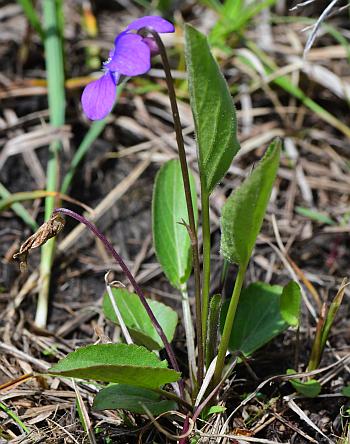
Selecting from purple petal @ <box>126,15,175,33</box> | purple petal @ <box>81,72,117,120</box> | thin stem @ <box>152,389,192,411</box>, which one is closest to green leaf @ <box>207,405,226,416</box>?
thin stem @ <box>152,389,192,411</box>

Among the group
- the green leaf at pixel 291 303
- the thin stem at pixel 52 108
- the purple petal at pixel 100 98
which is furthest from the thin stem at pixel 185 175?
the thin stem at pixel 52 108

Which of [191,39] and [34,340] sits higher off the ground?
[191,39]

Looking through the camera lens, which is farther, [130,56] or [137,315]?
[137,315]

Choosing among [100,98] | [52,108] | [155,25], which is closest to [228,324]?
[100,98]

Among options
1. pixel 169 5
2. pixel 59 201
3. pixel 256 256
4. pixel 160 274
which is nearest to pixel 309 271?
pixel 256 256

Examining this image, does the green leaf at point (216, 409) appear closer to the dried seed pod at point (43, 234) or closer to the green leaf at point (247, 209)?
the green leaf at point (247, 209)

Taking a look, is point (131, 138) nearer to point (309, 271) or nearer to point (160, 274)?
point (160, 274)

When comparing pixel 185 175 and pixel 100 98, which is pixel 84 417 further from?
pixel 100 98

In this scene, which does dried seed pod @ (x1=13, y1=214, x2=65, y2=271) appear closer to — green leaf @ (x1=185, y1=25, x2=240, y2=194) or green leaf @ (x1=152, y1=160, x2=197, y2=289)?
green leaf @ (x1=185, y1=25, x2=240, y2=194)
